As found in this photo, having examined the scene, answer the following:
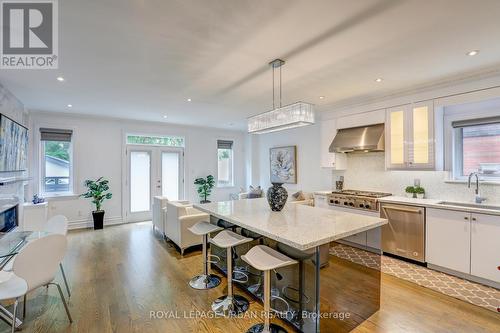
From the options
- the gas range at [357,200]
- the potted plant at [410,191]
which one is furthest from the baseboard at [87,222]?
the potted plant at [410,191]

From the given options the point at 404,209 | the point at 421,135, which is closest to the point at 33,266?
A: the point at 404,209

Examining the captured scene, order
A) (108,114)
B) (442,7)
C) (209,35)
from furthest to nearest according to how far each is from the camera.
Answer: (108,114)
(209,35)
(442,7)

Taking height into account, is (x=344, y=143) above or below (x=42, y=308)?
above

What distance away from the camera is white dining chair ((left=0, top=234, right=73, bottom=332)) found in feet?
5.91

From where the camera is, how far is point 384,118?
13.1ft

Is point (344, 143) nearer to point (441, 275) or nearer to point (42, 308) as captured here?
point (441, 275)

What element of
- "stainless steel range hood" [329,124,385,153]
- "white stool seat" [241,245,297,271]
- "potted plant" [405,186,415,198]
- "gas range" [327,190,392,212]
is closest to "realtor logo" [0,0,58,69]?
"white stool seat" [241,245,297,271]

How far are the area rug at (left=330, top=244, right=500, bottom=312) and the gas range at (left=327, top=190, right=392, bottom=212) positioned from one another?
82cm

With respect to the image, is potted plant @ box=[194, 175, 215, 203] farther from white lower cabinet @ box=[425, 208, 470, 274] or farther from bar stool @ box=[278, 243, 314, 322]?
white lower cabinet @ box=[425, 208, 470, 274]

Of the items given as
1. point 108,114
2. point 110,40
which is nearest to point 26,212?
point 108,114

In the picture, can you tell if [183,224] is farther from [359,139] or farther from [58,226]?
[359,139]

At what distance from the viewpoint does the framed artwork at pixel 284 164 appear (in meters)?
6.25

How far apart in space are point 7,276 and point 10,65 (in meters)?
2.35

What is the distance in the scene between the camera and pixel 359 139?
13.8 ft
